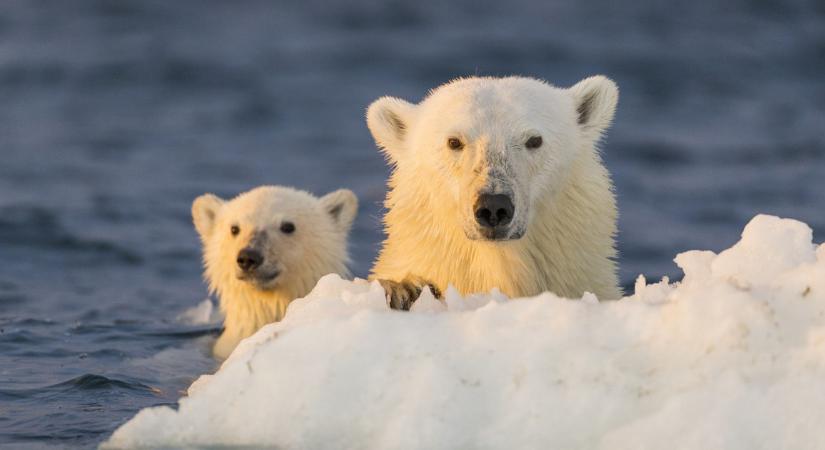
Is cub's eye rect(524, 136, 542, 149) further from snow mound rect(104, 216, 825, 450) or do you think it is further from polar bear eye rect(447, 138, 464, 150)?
snow mound rect(104, 216, 825, 450)

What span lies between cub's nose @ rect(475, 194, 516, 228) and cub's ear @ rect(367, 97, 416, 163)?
0.91 meters

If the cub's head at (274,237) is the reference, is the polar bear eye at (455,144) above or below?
below

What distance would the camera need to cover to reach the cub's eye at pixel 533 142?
16.4ft

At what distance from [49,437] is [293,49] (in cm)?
1282

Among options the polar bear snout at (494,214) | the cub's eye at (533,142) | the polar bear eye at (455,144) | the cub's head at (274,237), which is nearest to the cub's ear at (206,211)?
the cub's head at (274,237)

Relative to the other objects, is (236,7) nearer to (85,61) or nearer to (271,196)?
(85,61)

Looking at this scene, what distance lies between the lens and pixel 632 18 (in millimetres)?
18969

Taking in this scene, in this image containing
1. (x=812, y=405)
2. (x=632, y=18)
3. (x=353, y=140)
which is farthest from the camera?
(x=632, y=18)

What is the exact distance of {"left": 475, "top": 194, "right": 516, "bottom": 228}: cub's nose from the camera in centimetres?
464

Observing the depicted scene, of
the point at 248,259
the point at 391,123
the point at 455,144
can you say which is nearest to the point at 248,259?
the point at 248,259

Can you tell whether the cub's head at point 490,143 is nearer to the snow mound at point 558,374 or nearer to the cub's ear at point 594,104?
the cub's ear at point 594,104

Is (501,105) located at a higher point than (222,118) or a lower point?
lower

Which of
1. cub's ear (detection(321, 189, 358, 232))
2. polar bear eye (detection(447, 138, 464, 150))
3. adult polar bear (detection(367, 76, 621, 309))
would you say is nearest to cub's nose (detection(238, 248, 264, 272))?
cub's ear (detection(321, 189, 358, 232))

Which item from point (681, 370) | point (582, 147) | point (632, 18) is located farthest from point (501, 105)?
point (632, 18)
